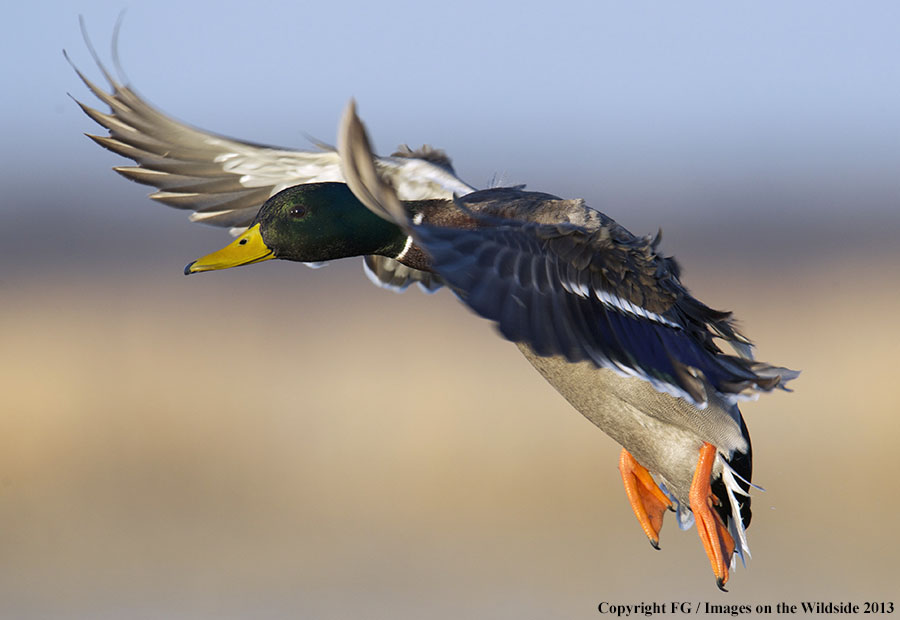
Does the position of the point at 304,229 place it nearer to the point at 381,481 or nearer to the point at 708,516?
the point at 708,516

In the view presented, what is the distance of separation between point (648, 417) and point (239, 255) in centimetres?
170

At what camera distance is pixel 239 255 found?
15.4ft

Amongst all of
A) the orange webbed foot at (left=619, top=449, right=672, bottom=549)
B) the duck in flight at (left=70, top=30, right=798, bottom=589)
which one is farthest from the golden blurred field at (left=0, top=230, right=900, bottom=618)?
the duck in flight at (left=70, top=30, right=798, bottom=589)

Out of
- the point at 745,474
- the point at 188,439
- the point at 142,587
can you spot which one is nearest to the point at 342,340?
the point at 188,439

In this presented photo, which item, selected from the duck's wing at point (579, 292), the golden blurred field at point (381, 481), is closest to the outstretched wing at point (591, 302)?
the duck's wing at point (579, 292)

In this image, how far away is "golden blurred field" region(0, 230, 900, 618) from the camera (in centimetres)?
887

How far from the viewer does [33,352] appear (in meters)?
12.1

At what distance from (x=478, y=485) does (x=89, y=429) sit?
3.62 meters

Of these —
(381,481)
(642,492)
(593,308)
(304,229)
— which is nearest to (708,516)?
(642,492)

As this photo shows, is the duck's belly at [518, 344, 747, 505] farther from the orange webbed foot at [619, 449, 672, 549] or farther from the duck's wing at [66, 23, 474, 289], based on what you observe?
the duck's wing at [66, 23, 474, 289]

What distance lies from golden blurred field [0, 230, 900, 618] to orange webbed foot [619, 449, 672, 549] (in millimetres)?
3353

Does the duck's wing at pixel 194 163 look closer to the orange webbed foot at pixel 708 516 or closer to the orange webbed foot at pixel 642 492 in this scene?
the orange webbed foot at pixel 642 492

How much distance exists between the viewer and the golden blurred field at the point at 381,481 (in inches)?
349

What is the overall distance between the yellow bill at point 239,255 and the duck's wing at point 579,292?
2.70 feet
